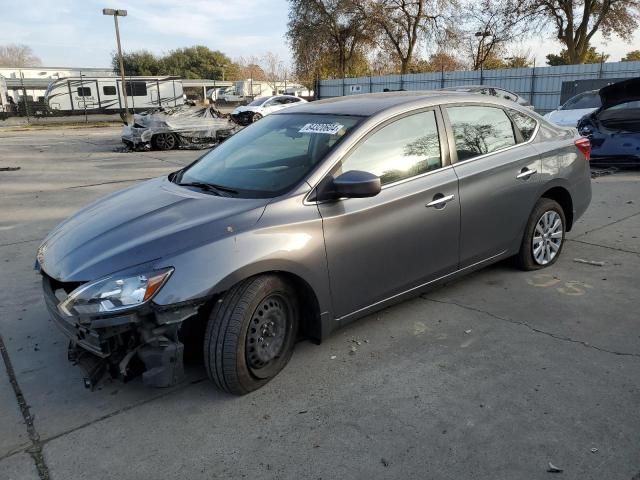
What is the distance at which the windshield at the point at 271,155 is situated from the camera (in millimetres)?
3299

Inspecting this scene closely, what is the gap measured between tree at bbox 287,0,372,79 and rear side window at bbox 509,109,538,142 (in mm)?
31970

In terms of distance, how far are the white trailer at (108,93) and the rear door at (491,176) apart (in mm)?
33387

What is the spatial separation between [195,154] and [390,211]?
12680 mm

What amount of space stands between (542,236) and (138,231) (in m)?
3.41

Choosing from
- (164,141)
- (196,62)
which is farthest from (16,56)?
(164,141)

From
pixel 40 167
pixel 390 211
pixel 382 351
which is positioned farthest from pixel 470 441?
pixel 40 167

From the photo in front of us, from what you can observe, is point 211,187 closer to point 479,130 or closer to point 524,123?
point 479,130

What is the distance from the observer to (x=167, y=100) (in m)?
36.8

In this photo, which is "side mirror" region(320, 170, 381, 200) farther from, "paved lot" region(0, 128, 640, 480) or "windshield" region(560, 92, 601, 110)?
→ "windshield" region(560, 92, 601, 110)

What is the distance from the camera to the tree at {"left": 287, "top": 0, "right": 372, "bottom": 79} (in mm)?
34312

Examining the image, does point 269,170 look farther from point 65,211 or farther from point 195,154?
point 195,154

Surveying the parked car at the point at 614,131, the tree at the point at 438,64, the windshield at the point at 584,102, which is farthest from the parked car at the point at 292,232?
the tree at the point at 438,64

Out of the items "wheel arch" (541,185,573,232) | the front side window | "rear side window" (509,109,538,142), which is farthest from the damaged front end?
"wheel arch" (541,185,573,232)

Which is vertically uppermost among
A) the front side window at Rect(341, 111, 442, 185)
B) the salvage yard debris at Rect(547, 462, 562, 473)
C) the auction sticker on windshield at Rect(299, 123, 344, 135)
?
the auction sticker on windshield at Rect(299, 123, 344, 135)
